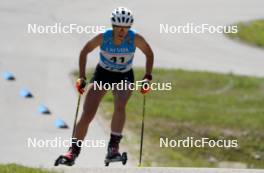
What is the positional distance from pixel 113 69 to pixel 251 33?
38.9 m

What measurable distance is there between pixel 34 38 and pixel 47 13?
610cm

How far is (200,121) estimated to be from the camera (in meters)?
30.3

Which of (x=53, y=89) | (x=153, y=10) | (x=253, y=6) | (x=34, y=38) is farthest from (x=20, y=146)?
(x=253, y=6)

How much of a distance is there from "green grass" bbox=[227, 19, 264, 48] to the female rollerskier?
36.7 meters

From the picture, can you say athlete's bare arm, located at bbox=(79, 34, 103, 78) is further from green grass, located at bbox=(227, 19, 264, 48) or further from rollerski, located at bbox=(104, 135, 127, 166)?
green grass, located at bbox=(227, 19, 264, 48)

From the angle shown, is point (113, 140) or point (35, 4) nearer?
point (113, 140)

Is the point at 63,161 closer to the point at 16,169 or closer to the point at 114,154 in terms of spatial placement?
the point at 114,154

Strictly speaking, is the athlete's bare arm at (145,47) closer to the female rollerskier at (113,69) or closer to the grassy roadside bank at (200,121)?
the female rollerskier at (113,69)

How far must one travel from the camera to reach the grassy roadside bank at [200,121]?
28062 millimetres

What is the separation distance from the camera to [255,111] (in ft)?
105

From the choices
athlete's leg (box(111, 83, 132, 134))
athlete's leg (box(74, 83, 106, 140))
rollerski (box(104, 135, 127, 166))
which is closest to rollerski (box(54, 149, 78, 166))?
athlete's leg (box(74, 83, 106, 140))

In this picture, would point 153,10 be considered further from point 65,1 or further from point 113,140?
point 113,140

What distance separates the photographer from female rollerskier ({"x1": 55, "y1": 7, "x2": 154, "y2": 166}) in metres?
13.7

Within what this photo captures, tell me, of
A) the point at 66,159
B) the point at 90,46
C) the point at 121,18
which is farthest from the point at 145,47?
the point at 66,159
